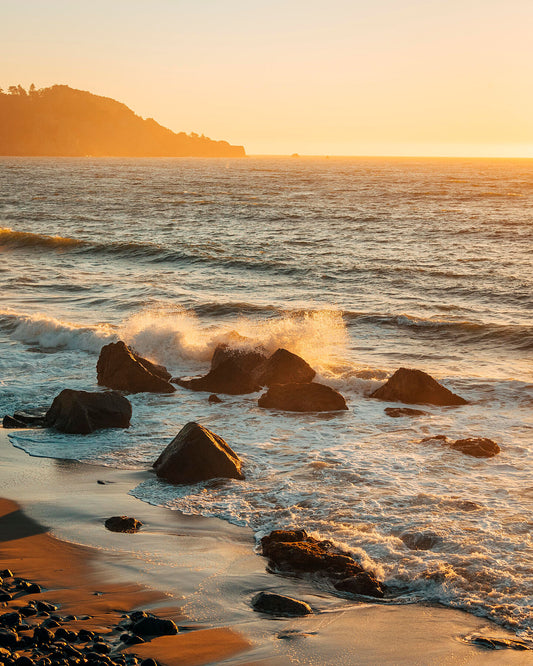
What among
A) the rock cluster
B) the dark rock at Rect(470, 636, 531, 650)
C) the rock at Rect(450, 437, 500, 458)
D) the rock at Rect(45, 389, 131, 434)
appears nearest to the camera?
the rock cluster

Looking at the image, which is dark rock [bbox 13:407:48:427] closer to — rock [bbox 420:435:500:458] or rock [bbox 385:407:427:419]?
rock [bbox 385:407:427:419]

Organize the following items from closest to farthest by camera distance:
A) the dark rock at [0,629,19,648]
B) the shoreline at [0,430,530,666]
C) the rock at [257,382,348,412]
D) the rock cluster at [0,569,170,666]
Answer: the rock cluster at [0,569,170,666] < the dark rock at [0,629,19,648] < the shoreline at [0,430,530,666] < the rock at [257,382,348,412]

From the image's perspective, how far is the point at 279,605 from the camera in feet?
20.6

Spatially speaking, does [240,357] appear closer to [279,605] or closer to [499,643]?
[279,605]

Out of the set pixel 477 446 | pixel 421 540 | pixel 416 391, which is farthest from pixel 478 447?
pixel 421 540

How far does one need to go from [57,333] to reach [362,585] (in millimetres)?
13679

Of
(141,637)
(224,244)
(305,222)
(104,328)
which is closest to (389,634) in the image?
(141,637)

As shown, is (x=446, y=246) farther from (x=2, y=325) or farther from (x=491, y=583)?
(x=491, y=583)

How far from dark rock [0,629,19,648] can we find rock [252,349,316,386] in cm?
963

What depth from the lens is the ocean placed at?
320 inches

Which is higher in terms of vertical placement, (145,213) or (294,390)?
(145,213)

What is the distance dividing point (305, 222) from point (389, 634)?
4391 centimetres

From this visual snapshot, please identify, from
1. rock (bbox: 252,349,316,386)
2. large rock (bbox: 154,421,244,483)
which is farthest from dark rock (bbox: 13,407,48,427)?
rock (bbox: 252,349,316,386)

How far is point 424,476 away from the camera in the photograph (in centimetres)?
974
